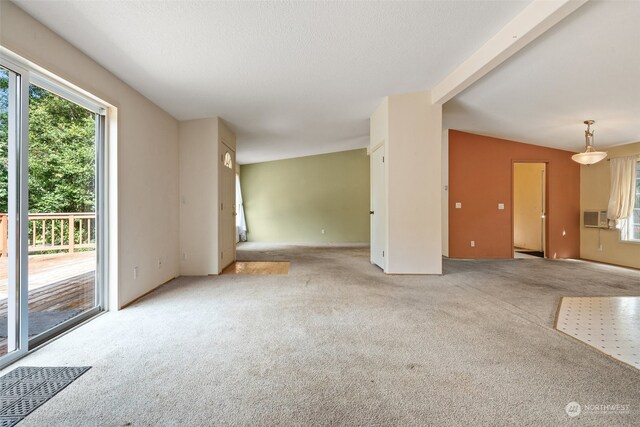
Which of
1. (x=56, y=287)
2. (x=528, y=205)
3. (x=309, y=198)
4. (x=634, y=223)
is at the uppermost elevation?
(x=309, y=198)

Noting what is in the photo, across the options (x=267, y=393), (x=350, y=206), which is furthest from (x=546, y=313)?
(x=350, y=206)

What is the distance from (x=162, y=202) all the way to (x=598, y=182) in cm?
819

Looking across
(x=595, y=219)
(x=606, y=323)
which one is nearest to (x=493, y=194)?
(x=595, y=219)

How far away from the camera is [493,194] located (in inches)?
242

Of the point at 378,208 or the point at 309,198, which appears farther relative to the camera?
the point at 309,198

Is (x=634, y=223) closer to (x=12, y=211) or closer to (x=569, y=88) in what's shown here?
(x=569, y=88)

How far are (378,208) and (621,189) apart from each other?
4702mm

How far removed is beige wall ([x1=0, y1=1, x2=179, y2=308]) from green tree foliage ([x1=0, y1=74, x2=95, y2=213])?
0.22m

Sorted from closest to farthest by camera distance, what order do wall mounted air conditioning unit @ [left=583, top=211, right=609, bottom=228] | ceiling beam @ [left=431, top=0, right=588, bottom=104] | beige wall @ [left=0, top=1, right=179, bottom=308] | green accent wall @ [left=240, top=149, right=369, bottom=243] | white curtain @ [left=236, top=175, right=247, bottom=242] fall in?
beige wall @ [left=0, top=1, right=179, bottom=308]
ceiling beam @ [left=431, top=0, right=588, bottom=104]
wall mounted air conditioning unit @ [left=583, top=211, right=609, bottom=228]
green accent wall @ [left=240, top=149, right=369, bottom=243]
white curtain @ [left=236, top=175, right=247, bottom=242]

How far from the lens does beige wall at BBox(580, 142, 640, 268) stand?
212 inches

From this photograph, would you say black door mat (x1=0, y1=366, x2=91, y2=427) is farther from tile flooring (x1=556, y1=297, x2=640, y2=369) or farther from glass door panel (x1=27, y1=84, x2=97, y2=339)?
tile flooring (x1=556, y1=297, x2=640, y2=369)
